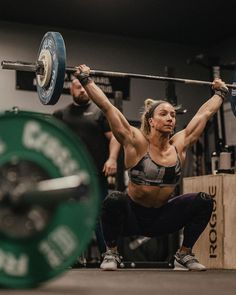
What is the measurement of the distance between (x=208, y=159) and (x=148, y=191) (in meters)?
3.62

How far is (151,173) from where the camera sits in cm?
340

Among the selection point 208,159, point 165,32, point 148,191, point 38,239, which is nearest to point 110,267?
point 148,191

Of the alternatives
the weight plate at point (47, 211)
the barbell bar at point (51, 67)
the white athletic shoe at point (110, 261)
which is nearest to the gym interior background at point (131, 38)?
the barbell bar at point (51, 67)

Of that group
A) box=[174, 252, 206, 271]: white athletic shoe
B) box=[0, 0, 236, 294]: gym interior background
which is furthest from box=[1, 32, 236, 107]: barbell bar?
box=[0, 0, 236, 294]: gym interior background

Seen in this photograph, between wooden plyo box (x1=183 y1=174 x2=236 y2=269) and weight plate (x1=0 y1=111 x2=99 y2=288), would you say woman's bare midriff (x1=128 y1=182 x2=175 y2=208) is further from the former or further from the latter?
weight plate (x1=0 y1=111 x2=99 y2=288)

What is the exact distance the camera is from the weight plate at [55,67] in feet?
11.0

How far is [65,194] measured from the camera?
153cm

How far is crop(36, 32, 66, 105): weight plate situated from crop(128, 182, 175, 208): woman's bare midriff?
717 mm

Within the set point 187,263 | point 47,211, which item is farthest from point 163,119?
point 47,211

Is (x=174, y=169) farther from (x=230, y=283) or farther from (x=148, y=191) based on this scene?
(x=230, y=283)

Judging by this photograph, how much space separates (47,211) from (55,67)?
1.91 m

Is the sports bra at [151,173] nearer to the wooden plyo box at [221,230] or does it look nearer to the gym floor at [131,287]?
the wooden plyo box at [221,230]

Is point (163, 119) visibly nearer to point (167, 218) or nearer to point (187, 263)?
point (167, 218)

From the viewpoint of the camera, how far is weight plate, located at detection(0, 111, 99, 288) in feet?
5.15
